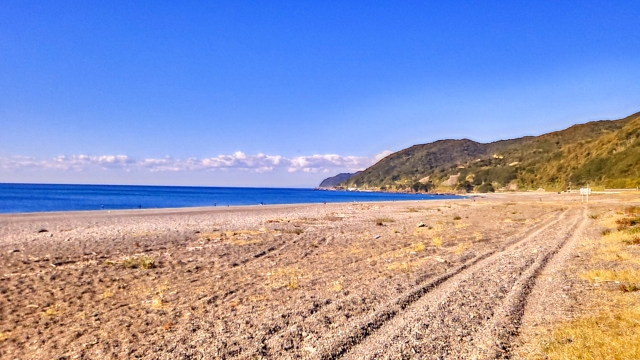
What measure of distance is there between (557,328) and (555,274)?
5.02 m

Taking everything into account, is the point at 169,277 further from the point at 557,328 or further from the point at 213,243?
the point at 557,328

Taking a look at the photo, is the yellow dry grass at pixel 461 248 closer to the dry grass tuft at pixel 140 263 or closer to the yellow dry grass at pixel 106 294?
the dry grass tuft at pixel 140 263

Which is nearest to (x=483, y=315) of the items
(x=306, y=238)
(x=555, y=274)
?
(x=555, y=274)

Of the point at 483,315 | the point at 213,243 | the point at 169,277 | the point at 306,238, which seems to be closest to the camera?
the point at 483,315

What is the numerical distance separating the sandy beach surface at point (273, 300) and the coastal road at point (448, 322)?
3cm

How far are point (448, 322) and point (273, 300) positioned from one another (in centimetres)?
403

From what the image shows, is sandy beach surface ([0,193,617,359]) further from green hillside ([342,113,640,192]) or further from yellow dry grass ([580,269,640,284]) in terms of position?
green hillside ([342,113,640,192])

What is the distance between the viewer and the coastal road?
615 cm

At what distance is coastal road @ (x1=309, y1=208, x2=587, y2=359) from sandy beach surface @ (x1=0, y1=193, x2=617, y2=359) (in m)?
0.03

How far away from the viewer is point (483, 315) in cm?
772

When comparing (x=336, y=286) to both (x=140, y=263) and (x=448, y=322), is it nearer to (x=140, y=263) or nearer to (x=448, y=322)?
(x=448, y=322)

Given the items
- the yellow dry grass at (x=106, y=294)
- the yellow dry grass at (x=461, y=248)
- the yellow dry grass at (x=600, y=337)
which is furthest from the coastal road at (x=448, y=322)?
the yellow dry grass at (x=106, y=294)

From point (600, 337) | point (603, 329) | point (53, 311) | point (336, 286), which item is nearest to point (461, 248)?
point (336, 286)

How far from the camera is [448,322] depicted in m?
7.37
